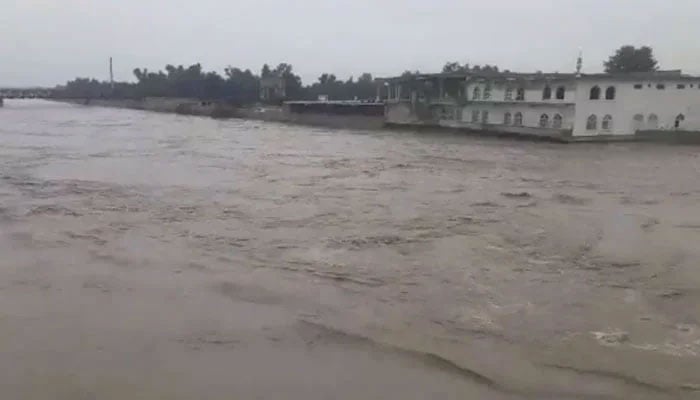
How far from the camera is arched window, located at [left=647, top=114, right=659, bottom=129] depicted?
1280 inches

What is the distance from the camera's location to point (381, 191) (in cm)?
1536

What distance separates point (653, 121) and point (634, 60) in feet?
61.3

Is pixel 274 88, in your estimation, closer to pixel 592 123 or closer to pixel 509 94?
pixel 509 94

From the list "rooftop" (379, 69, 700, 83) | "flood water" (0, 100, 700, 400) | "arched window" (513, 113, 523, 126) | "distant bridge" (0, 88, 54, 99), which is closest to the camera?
"flood water" (0, 100, 700, 400)

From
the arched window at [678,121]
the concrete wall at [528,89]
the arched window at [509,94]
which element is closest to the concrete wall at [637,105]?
the arched window at [678,121]

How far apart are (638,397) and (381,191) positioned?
35.2 ft

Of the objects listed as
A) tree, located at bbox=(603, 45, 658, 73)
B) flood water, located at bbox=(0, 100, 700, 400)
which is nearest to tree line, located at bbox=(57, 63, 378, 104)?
tree, located at bbox=(603, 45, 658, 73)

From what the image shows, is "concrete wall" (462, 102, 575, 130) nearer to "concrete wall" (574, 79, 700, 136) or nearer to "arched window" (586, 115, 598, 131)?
"concrete wall" (574, 79, 700, 136)

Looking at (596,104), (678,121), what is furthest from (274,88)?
(678,121)

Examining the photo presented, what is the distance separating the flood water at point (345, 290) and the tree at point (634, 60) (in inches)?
1419

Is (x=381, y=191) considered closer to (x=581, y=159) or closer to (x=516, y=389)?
(x=516, y=389)

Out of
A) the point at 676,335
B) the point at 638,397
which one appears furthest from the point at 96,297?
the point at 676,335

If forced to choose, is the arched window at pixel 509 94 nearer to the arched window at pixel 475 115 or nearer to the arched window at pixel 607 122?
the arched window at pixel 475 115

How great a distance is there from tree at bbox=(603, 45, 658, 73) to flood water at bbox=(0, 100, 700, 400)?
36.0 m
